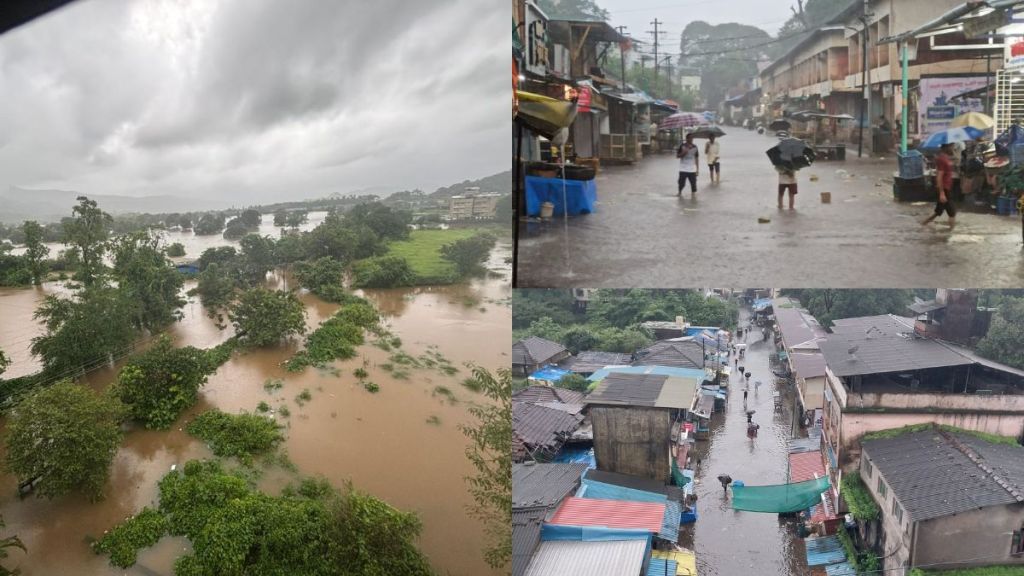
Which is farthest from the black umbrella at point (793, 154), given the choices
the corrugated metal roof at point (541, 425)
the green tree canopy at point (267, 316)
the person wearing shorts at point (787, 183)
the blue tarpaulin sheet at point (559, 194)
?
the green tree canopy at point (267, 316)

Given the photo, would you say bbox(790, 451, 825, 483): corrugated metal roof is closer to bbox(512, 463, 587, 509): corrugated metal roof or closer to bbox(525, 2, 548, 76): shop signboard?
bbox(512, 463, 587, 509): corrugated metal roof

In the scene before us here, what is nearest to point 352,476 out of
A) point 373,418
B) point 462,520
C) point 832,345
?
point 373,418

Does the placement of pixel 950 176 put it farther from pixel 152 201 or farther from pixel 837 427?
pixel 152 201

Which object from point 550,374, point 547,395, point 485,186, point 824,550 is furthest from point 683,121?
point 824,550

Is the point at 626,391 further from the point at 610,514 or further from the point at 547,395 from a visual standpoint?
the point at 610,514

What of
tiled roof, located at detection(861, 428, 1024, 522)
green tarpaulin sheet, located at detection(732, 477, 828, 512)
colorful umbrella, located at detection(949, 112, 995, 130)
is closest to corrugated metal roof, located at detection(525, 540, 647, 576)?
green tarpaulin sheet, located at detection(732, 477, 828, 512)

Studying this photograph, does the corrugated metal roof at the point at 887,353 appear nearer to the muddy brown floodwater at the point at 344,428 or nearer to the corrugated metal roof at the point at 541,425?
the corrugated metal roof at the point at 541,425
